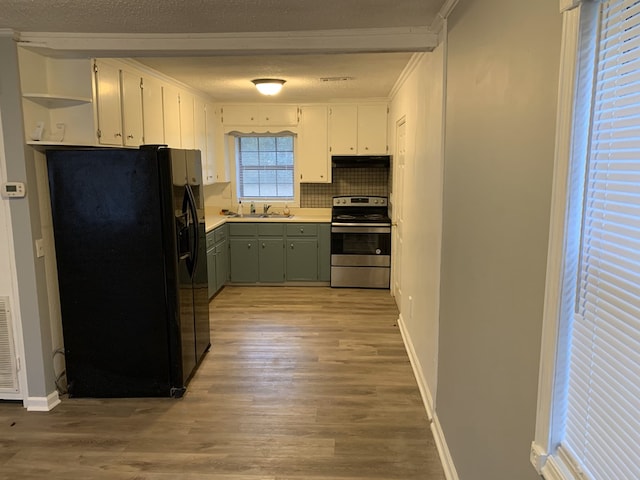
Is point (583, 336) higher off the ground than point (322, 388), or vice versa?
point (583, 336)

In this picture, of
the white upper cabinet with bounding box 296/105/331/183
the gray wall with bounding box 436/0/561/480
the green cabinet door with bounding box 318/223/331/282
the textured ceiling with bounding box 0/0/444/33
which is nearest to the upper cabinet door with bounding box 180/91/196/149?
the white upper cabinet with bounding box 296/105/331/183

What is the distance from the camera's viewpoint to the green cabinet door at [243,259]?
6.09 metres

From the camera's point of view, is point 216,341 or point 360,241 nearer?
point 216,341

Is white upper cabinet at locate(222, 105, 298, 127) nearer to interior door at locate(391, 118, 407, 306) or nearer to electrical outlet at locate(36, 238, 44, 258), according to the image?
interior door at locate(391, 118, 407, 306)

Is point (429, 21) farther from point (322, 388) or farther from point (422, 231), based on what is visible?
point (322, 388)

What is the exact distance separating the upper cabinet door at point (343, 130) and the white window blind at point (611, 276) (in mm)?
5162

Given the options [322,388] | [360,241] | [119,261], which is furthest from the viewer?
[360,241]

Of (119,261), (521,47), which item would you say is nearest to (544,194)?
(521,47)

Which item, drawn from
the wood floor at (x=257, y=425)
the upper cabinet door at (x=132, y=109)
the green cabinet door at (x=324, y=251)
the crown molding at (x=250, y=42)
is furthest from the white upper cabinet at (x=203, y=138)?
the crown molding at (x=250, y=42)

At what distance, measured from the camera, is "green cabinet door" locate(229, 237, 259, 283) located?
6.09 meters

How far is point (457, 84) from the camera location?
2.38m

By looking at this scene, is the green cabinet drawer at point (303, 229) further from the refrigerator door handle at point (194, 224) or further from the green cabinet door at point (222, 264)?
the refrigerator door handle at point (194, 224)

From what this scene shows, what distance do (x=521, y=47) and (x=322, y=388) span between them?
2.59 metres

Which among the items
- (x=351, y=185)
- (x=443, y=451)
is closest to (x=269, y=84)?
(x=351, y=185)
